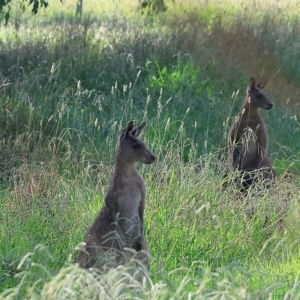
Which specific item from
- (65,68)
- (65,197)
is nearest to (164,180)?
(65,197)

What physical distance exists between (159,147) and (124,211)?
1.90 metres

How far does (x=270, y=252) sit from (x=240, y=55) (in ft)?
26.6

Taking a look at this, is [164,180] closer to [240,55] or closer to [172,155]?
[172,155]

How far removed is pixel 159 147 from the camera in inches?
337

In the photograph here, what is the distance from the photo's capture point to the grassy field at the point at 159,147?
580 centimetres

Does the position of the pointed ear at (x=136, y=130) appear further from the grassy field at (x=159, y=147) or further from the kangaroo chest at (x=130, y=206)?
the grassy field at (x=159, y=147)

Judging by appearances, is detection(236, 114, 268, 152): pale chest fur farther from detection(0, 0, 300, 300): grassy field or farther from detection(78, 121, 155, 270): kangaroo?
detection(78, 121, 155, 270): kangaroo

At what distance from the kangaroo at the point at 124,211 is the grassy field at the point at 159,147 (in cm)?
26

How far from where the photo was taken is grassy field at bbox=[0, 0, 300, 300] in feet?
19.0

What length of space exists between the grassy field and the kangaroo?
26cm

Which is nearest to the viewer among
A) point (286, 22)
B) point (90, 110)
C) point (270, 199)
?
point (270, 199)

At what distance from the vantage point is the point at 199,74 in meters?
13.8

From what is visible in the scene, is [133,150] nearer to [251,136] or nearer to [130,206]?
[130,206]

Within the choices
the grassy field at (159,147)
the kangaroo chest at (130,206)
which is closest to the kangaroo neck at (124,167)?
the kangaroo chest at (130,206)
